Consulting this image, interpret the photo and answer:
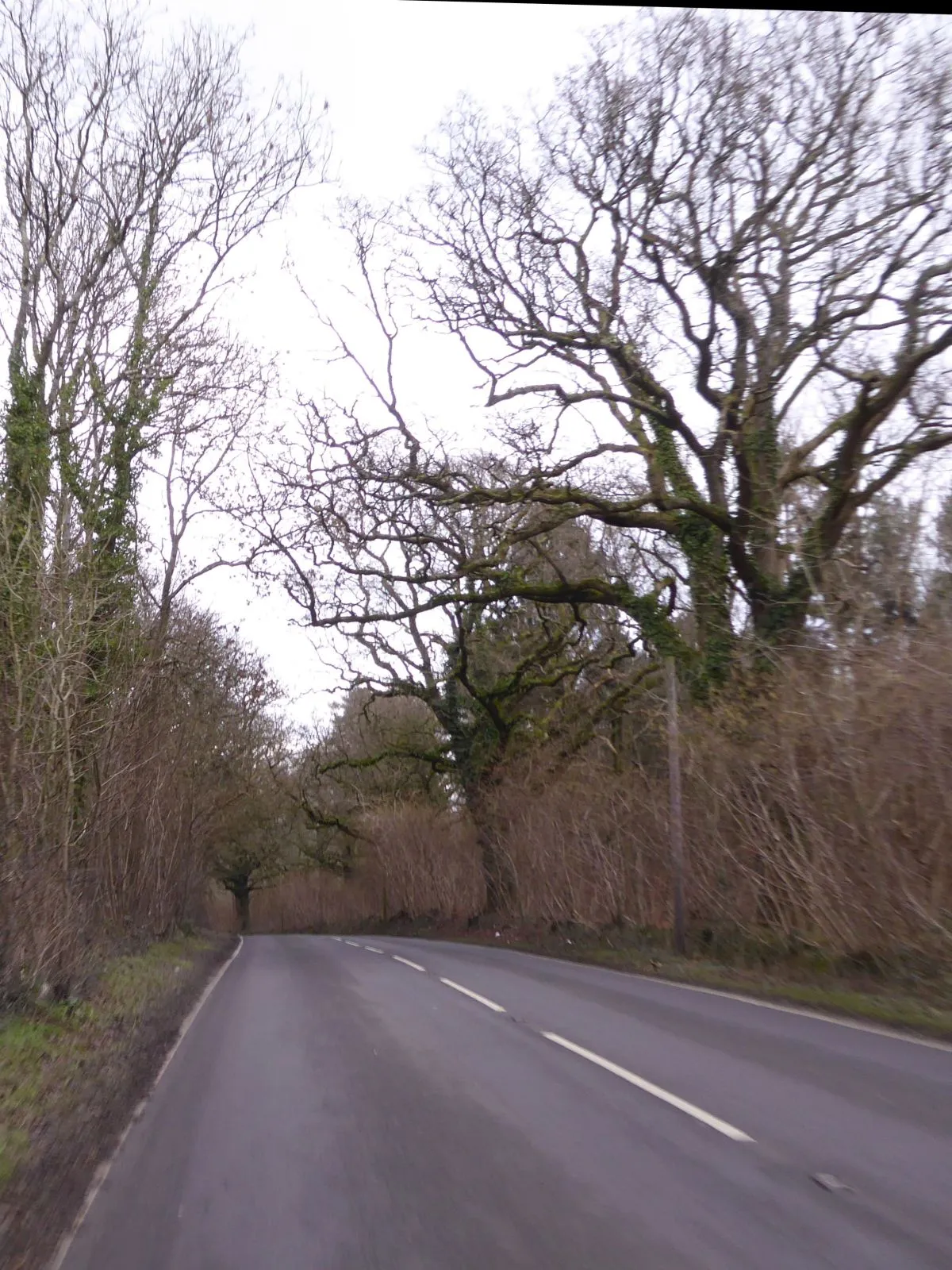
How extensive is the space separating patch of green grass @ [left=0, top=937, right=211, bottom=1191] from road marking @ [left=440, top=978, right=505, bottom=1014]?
422 centimetres

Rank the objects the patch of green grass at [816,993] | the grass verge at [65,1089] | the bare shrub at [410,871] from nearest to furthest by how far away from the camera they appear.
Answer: the grass verge at [65,1089]
the patch of green grass at [816,993]
the bare shrub at [410,871]

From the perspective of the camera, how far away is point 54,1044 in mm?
11172

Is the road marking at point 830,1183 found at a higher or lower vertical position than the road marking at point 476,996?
lower

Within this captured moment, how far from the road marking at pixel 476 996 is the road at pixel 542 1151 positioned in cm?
118

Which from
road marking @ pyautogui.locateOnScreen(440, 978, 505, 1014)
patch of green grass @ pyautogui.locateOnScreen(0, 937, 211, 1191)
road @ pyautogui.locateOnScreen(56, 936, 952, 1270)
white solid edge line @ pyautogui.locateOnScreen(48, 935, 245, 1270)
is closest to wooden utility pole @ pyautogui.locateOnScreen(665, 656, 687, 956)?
road marking @ pyautogui.locateOnScreen(440, 978, 505, 1014)

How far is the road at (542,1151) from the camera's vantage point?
17.7 feet

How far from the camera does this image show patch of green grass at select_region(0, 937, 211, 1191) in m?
7.98

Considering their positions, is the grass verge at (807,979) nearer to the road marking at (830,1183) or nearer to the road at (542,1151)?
the road at (542,1151)

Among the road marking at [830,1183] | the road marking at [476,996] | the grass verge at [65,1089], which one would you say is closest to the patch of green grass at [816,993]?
the road marking at [476,996]

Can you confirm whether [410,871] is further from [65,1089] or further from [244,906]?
[65,1089]

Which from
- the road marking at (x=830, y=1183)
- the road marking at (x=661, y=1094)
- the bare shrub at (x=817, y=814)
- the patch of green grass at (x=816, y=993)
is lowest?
the road marking at (x=830, y=1183)

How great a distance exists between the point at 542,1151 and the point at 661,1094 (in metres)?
1.84

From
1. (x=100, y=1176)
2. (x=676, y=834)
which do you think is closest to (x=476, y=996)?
(x=676, y=834)

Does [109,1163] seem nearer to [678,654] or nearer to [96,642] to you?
[96,642]
